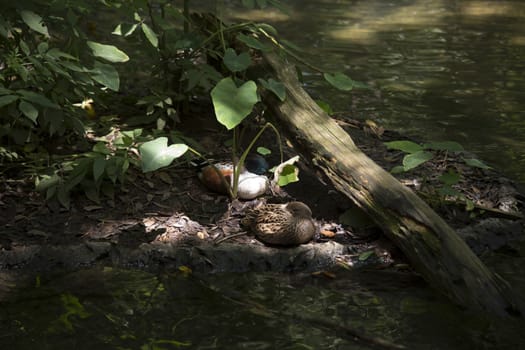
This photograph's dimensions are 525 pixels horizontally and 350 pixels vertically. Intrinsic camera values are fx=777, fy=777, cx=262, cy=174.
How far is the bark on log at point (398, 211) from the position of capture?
4.18 m

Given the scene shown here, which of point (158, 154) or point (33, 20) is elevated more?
point (33, 20)

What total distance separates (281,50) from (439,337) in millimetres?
2427

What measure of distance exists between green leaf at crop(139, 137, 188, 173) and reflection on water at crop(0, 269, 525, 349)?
65cm

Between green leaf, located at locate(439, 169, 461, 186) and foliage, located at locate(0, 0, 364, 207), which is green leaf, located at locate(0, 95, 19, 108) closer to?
foliage, located at locate(0, 0, 364, 207)

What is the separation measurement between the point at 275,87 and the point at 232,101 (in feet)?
1.59

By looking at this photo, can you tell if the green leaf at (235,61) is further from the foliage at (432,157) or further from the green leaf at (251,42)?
the foliage at (432,157)

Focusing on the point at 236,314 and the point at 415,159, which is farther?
the point at 415,159

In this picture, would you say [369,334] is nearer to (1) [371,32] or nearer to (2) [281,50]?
(2) [281,50]

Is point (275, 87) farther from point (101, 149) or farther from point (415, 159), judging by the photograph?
point (101, 149)

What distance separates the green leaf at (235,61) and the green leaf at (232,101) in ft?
0.37

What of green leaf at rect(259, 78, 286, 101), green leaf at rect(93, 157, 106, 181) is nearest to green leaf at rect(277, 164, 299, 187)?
green leaf at rect(259, 78, 286, 101)

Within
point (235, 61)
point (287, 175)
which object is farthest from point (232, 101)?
point (287, 175)

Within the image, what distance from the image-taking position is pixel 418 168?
5785mm

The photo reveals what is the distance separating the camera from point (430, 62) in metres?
9.15
